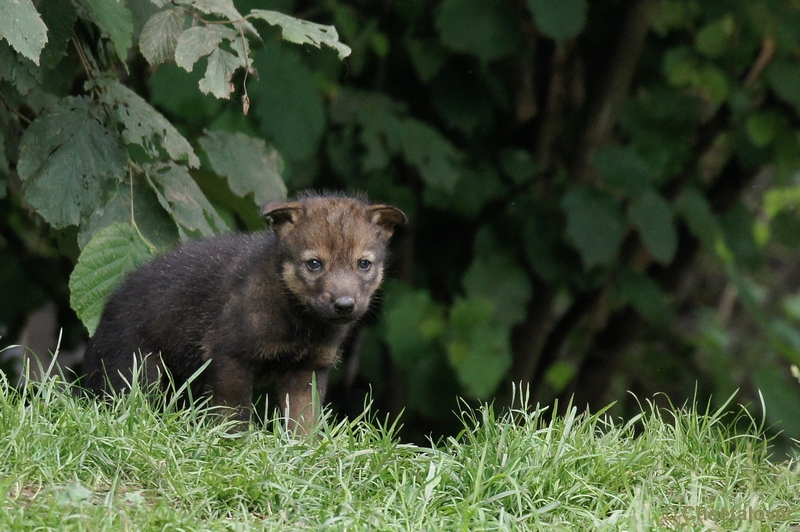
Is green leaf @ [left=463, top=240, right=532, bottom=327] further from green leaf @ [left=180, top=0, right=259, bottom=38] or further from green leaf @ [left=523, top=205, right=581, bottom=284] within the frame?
green leaf @ [left=180, top=0, right=259, bottom=38]

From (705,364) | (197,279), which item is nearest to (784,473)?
(197,279)

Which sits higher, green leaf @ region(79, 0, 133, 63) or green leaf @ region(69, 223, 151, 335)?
green leaf @ region(79, 0, 133, 63)

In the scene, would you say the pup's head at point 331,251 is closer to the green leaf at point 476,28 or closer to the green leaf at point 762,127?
the green leaf at point 476,28

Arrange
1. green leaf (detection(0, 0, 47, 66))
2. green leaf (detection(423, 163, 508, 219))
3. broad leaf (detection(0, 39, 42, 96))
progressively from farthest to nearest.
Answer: green leaf (detection(423, 163, 508, 219))
broad leaf (detection(0, 39, 42, 96))
green leaf (detection(0, 0, 47, 66))

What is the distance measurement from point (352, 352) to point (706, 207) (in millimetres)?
2733

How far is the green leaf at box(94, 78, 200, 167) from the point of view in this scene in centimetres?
458

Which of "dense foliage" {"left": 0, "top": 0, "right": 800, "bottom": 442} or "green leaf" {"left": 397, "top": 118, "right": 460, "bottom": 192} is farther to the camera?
"green leaf" {"left": 397, "top": 118, "right": 460, "bottom": 192}

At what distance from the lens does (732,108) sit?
314 inches

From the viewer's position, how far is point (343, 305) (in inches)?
174

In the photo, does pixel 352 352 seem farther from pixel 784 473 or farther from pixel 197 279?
pixel 784 473

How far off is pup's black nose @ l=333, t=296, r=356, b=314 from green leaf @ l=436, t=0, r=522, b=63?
2651 millimetres

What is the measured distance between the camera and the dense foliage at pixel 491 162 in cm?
529

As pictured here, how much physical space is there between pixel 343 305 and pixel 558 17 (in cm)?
260

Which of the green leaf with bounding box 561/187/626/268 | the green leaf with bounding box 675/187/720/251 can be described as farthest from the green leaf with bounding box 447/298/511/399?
the green leaf with bounding box 675/187/720/251
